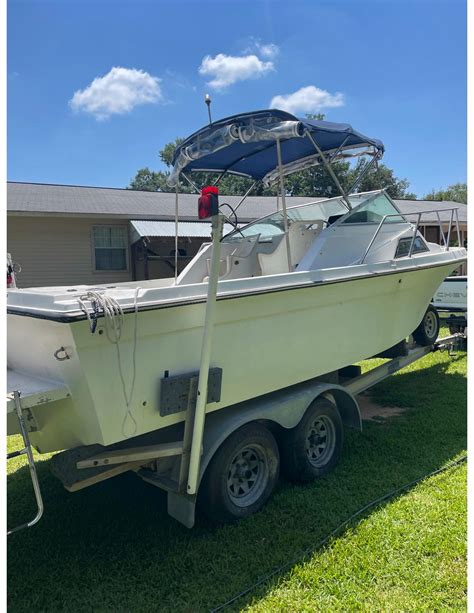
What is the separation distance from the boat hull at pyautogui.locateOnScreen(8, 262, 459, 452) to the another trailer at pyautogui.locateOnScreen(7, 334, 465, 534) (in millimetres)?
108

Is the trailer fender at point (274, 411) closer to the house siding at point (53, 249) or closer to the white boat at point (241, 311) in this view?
the white boat at point (241, 311)

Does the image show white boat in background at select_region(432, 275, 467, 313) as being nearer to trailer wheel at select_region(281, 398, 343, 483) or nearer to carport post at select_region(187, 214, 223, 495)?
trailer wheel at select_region(281, 398, 343, 483)

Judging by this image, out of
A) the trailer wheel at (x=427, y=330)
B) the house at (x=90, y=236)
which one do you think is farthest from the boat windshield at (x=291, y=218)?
the house at (x=90, y=236)

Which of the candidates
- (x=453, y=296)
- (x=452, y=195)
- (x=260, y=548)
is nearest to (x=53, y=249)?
(x=453, y=296)

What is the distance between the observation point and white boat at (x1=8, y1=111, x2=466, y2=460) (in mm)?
2512

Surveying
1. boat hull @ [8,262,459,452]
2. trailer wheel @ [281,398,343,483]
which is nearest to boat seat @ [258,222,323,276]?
boat hull @ [8,262,459,452]

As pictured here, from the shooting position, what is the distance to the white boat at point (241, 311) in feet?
8.24

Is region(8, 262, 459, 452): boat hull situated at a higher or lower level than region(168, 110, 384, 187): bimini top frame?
lower

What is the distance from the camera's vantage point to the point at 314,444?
12.3 ft

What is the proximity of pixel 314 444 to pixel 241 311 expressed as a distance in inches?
56.0

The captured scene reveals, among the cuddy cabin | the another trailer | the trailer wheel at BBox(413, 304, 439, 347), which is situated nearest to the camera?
the another trailer

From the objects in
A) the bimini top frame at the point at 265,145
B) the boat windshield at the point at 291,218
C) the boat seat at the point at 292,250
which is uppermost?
the bimini top frame at the point at 265,145
